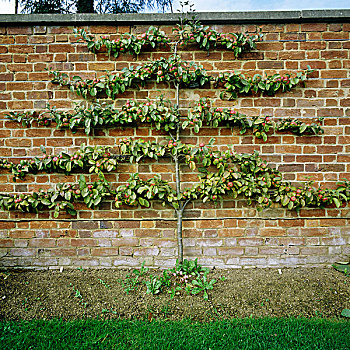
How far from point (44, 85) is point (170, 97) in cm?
119

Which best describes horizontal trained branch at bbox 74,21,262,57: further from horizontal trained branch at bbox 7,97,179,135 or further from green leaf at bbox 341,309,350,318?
green leaf at bbox 341,309,350,318

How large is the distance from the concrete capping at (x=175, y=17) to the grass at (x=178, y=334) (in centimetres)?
252

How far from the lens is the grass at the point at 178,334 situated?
168 cm

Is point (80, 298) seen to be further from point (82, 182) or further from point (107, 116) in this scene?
point (107, 116)

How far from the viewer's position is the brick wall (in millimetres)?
2488

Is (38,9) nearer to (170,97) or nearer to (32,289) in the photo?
(170,97)

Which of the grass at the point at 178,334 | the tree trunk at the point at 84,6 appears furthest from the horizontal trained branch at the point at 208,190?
the tree trunk at the point at 84,6

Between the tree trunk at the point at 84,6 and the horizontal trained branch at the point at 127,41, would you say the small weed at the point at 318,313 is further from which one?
the tree trunk at the point at 84,6

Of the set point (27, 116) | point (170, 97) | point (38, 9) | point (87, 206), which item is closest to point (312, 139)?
point (170, 97)

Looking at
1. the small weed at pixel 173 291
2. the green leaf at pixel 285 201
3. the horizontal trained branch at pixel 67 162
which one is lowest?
the small weed at pixel 173 291

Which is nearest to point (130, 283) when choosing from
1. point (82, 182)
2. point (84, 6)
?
point (82, 182)

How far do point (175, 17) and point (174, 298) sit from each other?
247 centimetres

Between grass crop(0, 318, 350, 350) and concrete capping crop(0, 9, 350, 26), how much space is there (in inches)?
99.2

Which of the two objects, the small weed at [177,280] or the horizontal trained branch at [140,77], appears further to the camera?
the horizontal trained branch at [140,77]
